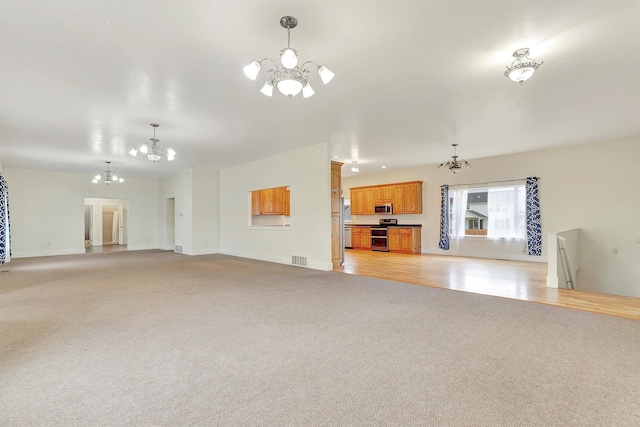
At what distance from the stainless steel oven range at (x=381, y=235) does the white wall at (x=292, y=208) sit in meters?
4.48

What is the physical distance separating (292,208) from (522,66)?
5.38m

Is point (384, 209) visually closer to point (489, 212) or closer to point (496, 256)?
point (489, 212)

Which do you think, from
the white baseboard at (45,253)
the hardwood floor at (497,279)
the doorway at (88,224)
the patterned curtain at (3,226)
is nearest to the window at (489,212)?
the hardwood floor at (497,279)

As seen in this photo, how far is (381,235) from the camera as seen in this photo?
11.3 meters

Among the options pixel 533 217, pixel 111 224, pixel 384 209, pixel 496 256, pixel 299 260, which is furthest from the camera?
pixel 111 224

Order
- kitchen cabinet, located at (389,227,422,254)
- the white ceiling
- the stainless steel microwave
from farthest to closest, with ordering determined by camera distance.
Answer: the stainless steel microwave < kitchen cabinet, located at (389,227,422,254) < the white ceiling

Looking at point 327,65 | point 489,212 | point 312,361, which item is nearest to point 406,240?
point 489,212

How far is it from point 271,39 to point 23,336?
3.64 m

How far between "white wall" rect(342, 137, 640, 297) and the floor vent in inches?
213

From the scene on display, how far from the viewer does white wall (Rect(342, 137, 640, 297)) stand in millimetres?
6602

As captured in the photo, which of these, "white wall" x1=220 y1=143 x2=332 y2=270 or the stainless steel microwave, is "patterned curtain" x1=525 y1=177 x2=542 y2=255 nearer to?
the stainless steel microwave

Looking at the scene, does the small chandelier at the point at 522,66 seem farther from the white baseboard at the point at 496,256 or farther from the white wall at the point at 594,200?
the white baseboard at the point at 496,256

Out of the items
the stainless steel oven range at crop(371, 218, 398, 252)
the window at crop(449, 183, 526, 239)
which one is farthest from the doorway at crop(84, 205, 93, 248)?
the window at crop(449, 183, 526, 239)

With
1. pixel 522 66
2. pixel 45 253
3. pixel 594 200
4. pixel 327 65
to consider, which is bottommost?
pixel 45 253
